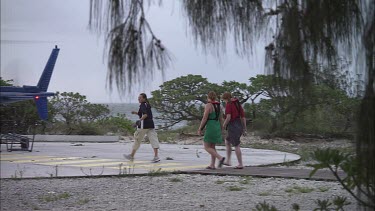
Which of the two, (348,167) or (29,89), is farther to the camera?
(29,89)

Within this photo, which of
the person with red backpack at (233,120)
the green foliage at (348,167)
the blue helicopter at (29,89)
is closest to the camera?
the green foliage at (348,167)

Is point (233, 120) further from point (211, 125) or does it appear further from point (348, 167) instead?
point (348, 167)

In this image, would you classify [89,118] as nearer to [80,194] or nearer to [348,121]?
[80,194]

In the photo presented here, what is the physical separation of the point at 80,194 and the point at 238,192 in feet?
7.41

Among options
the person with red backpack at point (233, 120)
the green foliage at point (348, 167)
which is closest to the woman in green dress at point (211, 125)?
the person with red backpack at point (233, 120)

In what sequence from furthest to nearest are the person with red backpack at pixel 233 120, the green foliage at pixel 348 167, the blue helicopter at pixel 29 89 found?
the person with red backpack at pixel 233 120, the blue helicopter at pixel 29 89, the green foliage at pixel 348 167

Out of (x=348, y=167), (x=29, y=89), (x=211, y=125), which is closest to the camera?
(x=348, y=167)

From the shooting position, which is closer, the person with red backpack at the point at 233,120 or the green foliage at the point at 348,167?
the green foliage at the point at 348,167

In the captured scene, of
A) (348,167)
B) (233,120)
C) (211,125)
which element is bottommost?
(348,167)

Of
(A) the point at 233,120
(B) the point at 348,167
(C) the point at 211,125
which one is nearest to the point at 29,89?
(B) the point at 348,167

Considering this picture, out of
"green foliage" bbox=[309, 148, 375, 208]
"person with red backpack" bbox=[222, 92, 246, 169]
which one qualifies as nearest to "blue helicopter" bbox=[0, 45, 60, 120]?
"green foliage" bbox=[309, 148, 375, 208]

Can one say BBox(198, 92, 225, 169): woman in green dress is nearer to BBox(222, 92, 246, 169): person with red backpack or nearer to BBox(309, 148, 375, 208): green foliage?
BBox(222, 92, 246, 169): person with red backpack

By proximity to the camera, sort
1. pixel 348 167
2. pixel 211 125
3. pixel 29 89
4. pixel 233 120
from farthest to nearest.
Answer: pixel 233 120
pixel 211 125
pixel 29 89
pixel 348 167

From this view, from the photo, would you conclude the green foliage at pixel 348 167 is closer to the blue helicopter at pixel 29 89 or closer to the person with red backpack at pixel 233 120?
the blue helicopter at pixel 29 89
